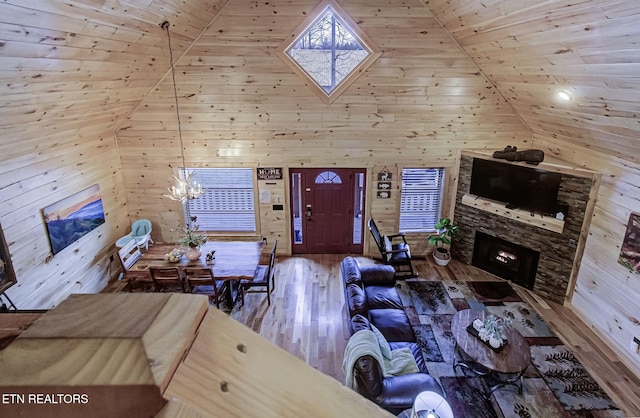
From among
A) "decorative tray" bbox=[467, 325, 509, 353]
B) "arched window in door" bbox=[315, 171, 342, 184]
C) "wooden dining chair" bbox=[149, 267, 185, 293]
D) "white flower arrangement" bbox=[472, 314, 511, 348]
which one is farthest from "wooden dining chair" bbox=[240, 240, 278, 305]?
"white flower arrangement" bbox=[472, 314, 511, 348]

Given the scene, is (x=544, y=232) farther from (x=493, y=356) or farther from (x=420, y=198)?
(x=493, y=356)

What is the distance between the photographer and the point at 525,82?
17.0ft

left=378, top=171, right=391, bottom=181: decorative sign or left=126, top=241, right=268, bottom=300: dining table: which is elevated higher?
left=378, top=171, right=391, bottom=181: decorative sign

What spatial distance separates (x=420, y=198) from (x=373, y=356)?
14.5 feet

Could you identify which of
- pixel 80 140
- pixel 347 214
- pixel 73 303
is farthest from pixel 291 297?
pixel 73 303

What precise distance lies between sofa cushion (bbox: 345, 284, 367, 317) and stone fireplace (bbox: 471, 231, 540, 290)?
10.7 feet

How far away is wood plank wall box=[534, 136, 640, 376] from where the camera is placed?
15.4 feet

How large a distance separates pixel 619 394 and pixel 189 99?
7.59 metres

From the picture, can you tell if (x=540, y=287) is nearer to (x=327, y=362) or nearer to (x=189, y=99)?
(x=327, y=362)

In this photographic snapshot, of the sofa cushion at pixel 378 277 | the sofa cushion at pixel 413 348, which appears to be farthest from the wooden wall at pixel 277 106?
the sofa cushion at pixel 413 348

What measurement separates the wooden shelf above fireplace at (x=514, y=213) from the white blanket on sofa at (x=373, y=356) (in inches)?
132

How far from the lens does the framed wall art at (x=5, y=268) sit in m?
4.26

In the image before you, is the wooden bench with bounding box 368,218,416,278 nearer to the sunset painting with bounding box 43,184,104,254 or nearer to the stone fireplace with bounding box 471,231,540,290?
the stone fireplace with bounding box 471,231,540,290

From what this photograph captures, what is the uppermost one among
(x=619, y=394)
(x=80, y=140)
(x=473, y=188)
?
(x=80, y=140)
